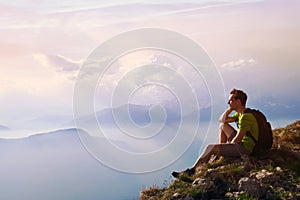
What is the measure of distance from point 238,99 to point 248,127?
0.80m

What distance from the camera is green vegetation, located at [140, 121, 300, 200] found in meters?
15.5

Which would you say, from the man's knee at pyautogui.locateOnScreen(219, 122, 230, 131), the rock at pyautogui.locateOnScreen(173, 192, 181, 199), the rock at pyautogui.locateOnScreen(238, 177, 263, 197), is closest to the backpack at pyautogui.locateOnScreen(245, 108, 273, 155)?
the man's knee at pyautogui.locateOnScreen(219, 122, 230, 131)

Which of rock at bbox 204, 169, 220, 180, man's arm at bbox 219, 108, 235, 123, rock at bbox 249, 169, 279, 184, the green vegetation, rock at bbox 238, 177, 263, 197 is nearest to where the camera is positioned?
rock at bbox 238, 177, 263, 197

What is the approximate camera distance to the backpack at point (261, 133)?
17422mm

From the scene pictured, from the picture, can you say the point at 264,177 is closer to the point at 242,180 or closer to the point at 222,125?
the point at 242,180

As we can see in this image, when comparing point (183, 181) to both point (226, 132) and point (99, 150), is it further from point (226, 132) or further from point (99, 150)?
point (99, 150)

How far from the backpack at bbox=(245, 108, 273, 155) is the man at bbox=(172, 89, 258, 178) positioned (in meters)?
0.16

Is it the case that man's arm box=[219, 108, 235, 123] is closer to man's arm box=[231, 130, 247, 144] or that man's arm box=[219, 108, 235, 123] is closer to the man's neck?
the man's neck

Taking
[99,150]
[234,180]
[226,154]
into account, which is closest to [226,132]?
[226,154]

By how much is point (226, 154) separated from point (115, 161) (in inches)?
159

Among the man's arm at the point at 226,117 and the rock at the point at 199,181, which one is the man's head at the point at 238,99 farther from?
the rock at the point at 199,181

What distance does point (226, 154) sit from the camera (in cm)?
1739

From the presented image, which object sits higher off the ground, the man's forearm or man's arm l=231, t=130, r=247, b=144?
the man's forearm

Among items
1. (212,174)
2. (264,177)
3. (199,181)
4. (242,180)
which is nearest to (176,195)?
(199,181)
